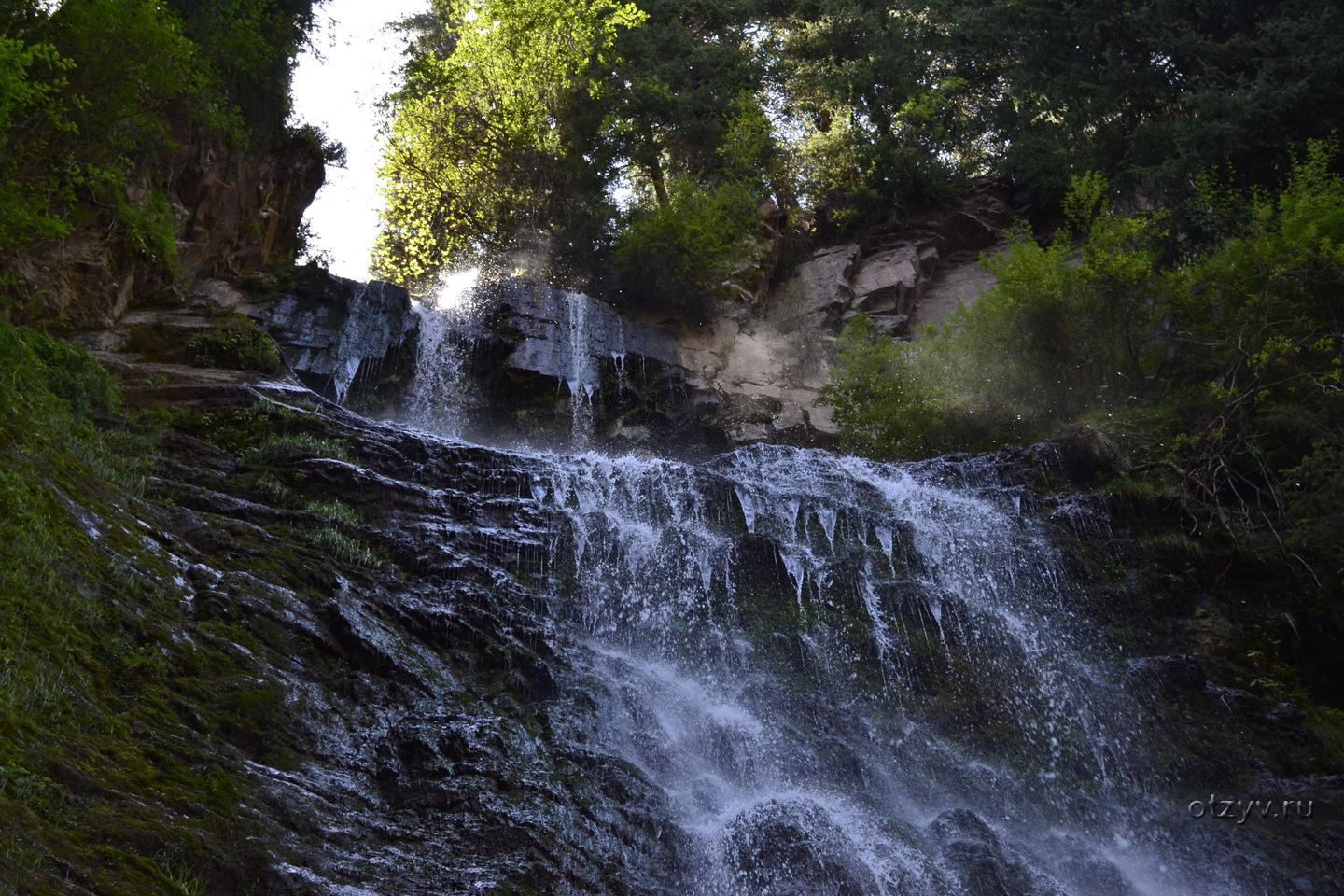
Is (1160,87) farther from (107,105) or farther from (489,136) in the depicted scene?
(107,105)

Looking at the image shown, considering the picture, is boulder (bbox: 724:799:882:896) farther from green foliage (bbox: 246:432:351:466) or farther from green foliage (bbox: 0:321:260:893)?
green foliage (bbox: 246:432:351:466)

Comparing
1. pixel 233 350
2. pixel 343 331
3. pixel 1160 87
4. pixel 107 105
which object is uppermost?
pixel 1160 87

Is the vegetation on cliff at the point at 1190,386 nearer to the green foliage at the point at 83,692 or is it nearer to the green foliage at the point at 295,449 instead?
the green foliage at the point at 295,449

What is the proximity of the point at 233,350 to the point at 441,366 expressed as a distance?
6527mm

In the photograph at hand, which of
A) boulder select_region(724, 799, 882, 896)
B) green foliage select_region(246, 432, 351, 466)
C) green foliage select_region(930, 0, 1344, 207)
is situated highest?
green foliage select_region(930, 0, 1344, 207)

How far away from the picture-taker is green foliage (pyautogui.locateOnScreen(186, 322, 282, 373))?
12703mm

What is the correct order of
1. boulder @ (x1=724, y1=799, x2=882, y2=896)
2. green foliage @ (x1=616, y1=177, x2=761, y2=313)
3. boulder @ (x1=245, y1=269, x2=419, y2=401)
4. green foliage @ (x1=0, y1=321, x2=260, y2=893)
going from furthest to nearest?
green foliage @ (x1=616, y1=177, x2=761, y2=313) < boulder @ (x1=245, y1=269, x2=419, y2=401) < boulder @ (x1=724, y1=799, x2=882, y2=896) < green foliage @ (x1=0, y1=321, x2=260, y2=893)

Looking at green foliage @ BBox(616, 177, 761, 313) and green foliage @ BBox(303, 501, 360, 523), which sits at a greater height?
green foliage @ BBox(616, 177, 761, 313)

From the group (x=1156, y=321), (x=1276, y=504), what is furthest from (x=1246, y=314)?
(x=1276, y=504)

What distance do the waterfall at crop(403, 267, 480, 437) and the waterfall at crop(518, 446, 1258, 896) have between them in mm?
5761

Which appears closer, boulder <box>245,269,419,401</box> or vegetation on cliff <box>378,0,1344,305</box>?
boulder <box>245,269,419,401</box>

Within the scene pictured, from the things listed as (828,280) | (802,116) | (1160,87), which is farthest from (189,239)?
(1160,87)

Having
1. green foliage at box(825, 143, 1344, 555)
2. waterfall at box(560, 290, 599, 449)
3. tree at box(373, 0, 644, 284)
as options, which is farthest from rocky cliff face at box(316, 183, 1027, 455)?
tree at box(373, 0, 644, 284)

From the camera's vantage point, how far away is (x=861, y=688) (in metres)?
11.0
